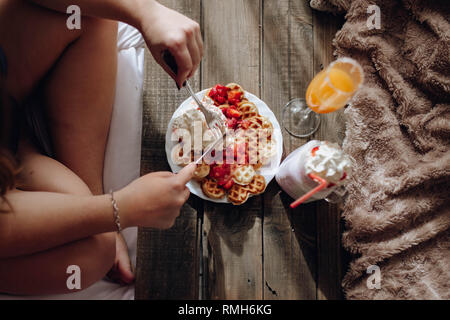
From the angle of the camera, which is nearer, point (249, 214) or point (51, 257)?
point (51, 257)

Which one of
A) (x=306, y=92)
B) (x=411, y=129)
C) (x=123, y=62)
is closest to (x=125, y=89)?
(x=123, y=62)

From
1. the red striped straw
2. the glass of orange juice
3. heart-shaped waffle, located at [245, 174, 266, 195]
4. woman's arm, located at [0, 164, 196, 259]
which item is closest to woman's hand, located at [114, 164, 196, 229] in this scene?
woman's arm, located at [0, 164, 196, 259]

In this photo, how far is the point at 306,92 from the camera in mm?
1091

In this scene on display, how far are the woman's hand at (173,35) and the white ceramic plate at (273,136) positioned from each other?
14 centimetres

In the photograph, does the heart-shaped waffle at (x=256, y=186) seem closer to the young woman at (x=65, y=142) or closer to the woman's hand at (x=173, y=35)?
the young woman at (x=65, y=142)

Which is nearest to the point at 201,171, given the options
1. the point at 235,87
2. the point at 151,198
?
the point at 151,198

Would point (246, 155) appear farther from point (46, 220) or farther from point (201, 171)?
point (46, 220)

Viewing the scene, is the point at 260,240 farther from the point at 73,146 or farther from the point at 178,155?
the point at 73,146

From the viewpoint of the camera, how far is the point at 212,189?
986 millimetres

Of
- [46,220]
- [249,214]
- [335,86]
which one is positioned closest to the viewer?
[46,220]

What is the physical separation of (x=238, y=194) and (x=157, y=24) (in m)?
0.56

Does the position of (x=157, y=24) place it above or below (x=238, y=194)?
above

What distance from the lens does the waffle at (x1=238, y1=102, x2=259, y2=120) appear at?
3.41 ft

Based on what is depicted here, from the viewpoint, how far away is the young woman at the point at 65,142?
0.81m
